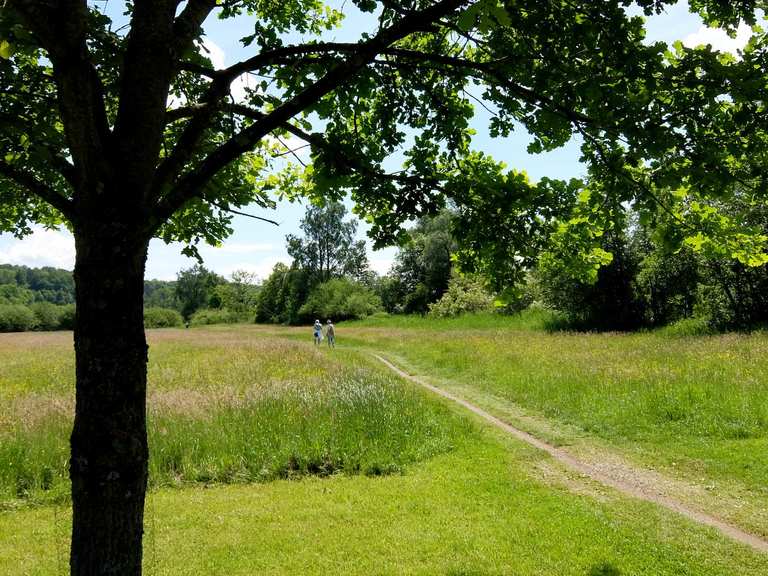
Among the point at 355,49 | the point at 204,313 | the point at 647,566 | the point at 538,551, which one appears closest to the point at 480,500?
the point at 538,551

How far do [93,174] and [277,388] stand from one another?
11480 mm

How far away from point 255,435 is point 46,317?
9155 centimetres

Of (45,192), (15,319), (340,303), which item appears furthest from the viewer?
(15,319)

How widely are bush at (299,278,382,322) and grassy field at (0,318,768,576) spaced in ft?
179

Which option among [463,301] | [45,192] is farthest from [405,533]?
[463,301]

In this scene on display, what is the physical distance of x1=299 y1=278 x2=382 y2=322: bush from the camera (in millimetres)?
68812

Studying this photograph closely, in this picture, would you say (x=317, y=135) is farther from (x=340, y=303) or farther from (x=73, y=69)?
(x=340, y=303)

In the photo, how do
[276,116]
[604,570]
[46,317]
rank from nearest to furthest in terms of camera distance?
1. [276,116]
2. [604,570]
3. [46,317]

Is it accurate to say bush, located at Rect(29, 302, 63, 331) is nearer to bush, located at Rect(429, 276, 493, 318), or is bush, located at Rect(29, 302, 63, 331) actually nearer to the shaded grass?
bush, located at Rect(429, 276, 493, 318)

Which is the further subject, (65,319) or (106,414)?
(65,319)

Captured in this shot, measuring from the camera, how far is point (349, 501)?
25.8 feet

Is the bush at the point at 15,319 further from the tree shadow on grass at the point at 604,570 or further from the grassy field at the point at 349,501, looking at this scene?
the tree shadow on grass at the point at 604,570

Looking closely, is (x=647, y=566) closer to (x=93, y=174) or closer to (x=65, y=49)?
(x=93, y=174)

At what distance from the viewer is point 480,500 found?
7676 millimetres
